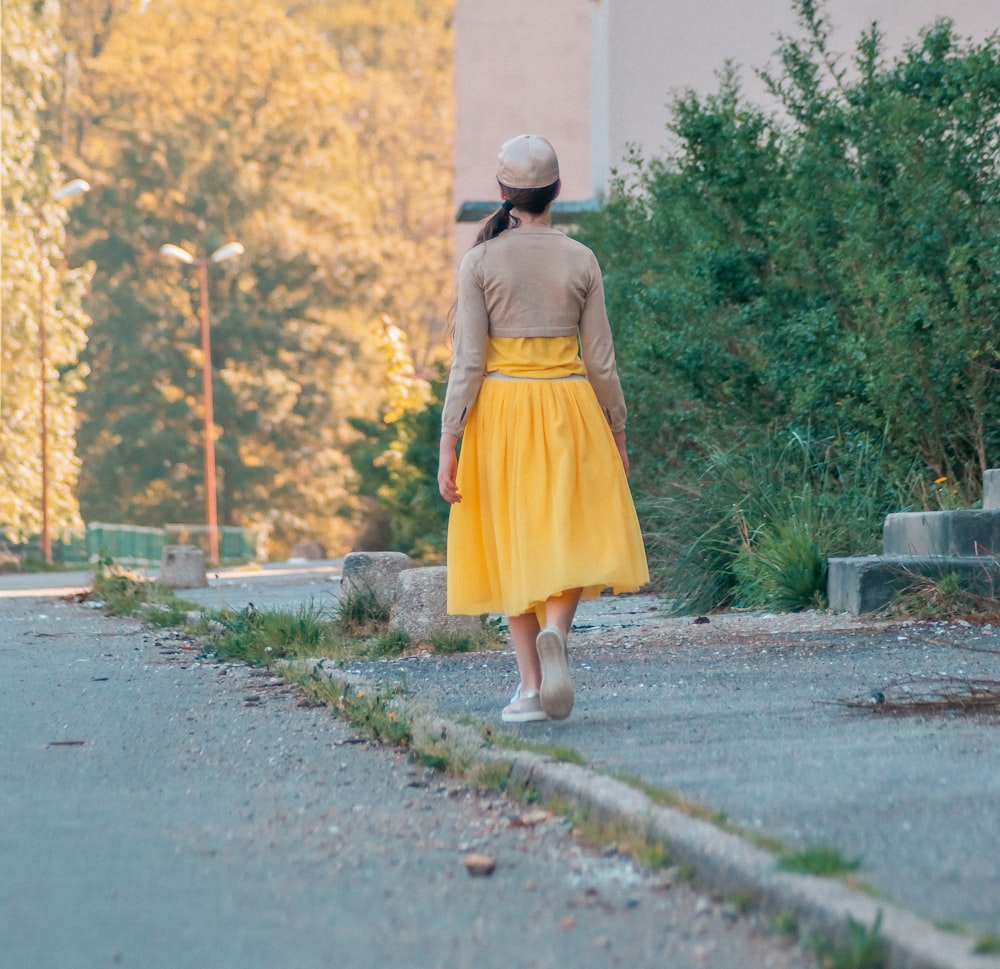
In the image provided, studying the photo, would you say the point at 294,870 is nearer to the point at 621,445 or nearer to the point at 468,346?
the point at 468,346

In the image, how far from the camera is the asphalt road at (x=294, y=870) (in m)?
3.33

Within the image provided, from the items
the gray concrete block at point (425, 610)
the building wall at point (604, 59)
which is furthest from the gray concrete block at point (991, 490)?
the building wall at point (604, 59)

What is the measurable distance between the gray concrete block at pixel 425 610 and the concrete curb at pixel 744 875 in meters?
3.45

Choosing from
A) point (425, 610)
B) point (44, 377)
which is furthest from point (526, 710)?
point (44, 377)

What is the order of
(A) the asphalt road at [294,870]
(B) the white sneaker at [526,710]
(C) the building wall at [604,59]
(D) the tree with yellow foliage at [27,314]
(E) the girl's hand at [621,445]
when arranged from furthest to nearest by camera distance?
(D) the tree with yellow foliage at [27,314] < (C) the building wall at [604,59] < (E) the girl's hand at [621,445] < (B) the white sneaker at [526,710] < (A) the asphalt road at [294,870]

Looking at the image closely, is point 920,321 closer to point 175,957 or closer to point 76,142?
point 175,957

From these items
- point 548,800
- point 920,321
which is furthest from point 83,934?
point 920,321

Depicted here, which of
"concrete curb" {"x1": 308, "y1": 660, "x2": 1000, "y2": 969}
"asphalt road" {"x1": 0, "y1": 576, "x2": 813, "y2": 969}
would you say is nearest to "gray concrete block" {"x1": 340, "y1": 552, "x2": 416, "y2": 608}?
"asphalt road" {"x1": 0, "y1": 576, "x2": 813, "y2": 969}

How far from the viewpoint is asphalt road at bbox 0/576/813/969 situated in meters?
3.33

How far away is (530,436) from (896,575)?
3468 millimetres

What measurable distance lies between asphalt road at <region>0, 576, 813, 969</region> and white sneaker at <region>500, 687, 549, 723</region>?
431 millimetres

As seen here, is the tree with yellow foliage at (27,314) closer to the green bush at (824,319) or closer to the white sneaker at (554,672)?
the green bush at (824,319)

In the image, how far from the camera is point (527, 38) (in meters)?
30.9

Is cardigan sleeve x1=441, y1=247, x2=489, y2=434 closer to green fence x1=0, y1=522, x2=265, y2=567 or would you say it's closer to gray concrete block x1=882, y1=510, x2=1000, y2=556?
gray concrete block x1=882, y1=510, x2=1000, y2=556
